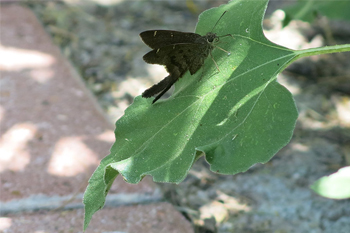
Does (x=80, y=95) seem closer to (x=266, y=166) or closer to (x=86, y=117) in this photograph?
(x=86, y=117)

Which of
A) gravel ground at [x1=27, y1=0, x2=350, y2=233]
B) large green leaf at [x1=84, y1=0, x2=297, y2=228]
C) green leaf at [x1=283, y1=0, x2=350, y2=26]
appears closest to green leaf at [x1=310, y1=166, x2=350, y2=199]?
large green leaf at [x1=84, y1=0, x2=297, y2=228]

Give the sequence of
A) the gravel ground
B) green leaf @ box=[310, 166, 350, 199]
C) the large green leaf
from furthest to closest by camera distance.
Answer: the gravel ground, the large green leaf, green leaf @ box=[310, 166, 350, 199]

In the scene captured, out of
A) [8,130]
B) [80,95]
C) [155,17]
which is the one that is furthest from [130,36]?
[8,130]

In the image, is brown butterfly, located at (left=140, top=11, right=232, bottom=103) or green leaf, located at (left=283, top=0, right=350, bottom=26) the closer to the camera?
brown butterfly, located at (left=140, top=11, right=232, bottom=103)

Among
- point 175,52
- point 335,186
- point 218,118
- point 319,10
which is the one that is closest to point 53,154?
point 175,52

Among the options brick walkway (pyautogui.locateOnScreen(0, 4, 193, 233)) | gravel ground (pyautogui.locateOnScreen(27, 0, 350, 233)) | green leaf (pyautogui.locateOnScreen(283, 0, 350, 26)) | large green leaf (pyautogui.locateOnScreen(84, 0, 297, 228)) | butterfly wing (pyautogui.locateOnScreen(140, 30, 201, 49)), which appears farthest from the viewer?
green leaf (pyautogui.locateOnScreen(283, 0, 350, 26))

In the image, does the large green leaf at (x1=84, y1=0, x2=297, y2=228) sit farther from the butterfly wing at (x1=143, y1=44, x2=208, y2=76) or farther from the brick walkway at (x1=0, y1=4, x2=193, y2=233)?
the brick walkway at (x1=0, y1=4, x2=193, y2=233)

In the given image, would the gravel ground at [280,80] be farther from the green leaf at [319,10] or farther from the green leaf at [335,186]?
the green leaf at [335,186]
